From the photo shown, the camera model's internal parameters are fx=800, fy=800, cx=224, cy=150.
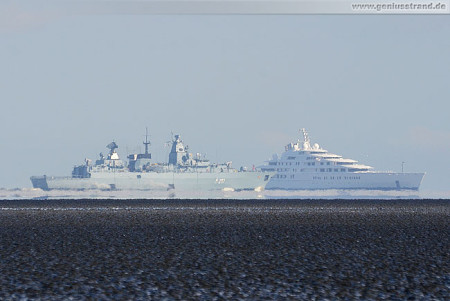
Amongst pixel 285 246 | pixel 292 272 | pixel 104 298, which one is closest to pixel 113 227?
pixel 285 246

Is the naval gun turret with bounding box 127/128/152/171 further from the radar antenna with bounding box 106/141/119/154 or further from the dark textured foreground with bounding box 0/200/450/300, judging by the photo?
the dark textured foreground with bounding box 0/200/450/300

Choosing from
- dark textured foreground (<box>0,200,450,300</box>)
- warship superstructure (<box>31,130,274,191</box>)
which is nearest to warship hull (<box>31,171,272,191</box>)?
warship superstructure (<box>31,130,274,191</box>)

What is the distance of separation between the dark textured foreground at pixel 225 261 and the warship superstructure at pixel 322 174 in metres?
119

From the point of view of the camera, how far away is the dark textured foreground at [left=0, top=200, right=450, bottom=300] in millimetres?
11578

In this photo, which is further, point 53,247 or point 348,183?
point 348,183

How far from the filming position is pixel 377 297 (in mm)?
11016

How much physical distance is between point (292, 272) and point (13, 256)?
5957 millimetres

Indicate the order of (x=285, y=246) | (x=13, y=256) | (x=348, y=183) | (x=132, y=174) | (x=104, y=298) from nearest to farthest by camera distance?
(x=104, y=298), (x=13, y=256), (x=285, y=246), (x=132, y=174), (x=348, y=183)

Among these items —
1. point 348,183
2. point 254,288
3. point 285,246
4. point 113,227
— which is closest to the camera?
point 254,288

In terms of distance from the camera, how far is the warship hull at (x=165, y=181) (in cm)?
13275

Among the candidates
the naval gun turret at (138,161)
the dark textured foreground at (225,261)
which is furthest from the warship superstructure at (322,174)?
the dark textured foreground at (225,261)

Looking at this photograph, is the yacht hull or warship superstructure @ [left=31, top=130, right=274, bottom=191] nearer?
warship superstructure @ [left=31, top=130, right=274, bottom=191]

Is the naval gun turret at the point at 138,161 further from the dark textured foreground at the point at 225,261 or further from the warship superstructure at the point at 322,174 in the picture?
the dark textured foreground at the point at 225,261

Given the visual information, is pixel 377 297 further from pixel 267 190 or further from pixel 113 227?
pixel 267 190
